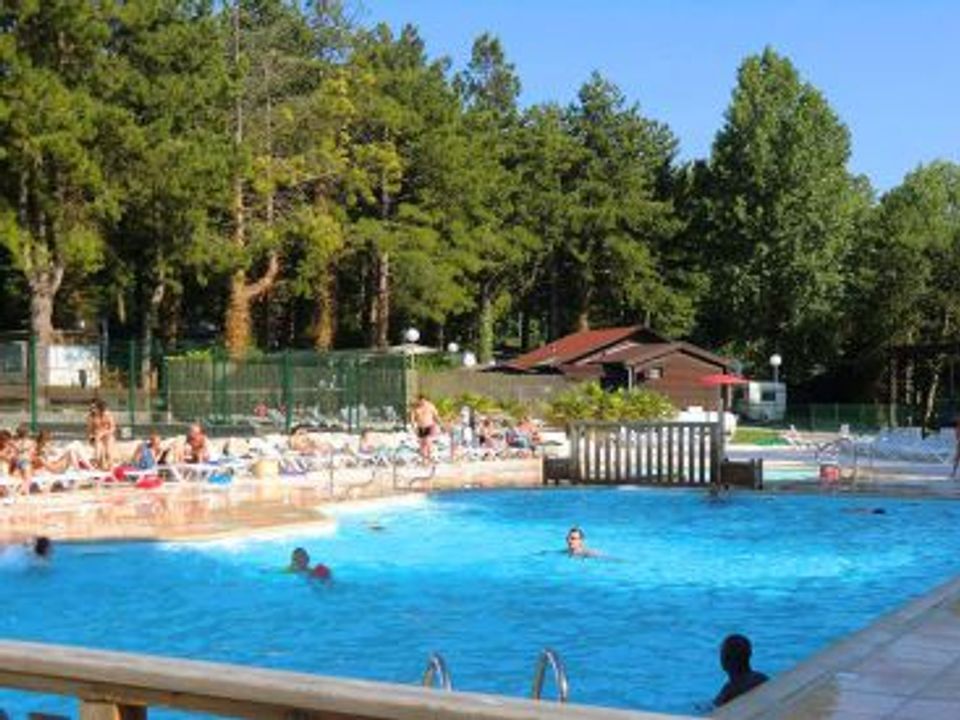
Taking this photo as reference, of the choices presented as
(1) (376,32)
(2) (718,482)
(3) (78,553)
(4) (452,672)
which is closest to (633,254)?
(1) (376,32)

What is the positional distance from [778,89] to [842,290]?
11456 millimetres

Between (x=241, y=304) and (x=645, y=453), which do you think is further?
(x=241, y=304)

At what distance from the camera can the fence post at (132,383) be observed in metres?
27.7

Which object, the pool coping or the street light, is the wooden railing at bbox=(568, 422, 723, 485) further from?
the street light

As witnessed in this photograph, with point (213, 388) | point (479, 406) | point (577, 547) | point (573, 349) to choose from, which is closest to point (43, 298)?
point (213, 388)

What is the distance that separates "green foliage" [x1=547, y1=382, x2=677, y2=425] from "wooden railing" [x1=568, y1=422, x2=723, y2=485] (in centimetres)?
1156

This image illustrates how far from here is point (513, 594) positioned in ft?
43.3

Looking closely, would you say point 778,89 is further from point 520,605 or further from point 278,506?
point 520,605

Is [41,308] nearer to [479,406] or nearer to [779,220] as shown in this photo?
[479,406]

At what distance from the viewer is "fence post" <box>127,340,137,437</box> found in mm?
27719

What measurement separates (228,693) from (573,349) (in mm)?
47156

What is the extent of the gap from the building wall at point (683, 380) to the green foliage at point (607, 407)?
13119mm

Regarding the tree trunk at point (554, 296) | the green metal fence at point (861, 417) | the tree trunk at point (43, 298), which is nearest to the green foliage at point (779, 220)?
the tree trunk at point (554, 296)

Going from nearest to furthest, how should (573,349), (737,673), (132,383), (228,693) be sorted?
1. (228,693)
2. (737,673)
3. (132,383)
4. (573,349)
